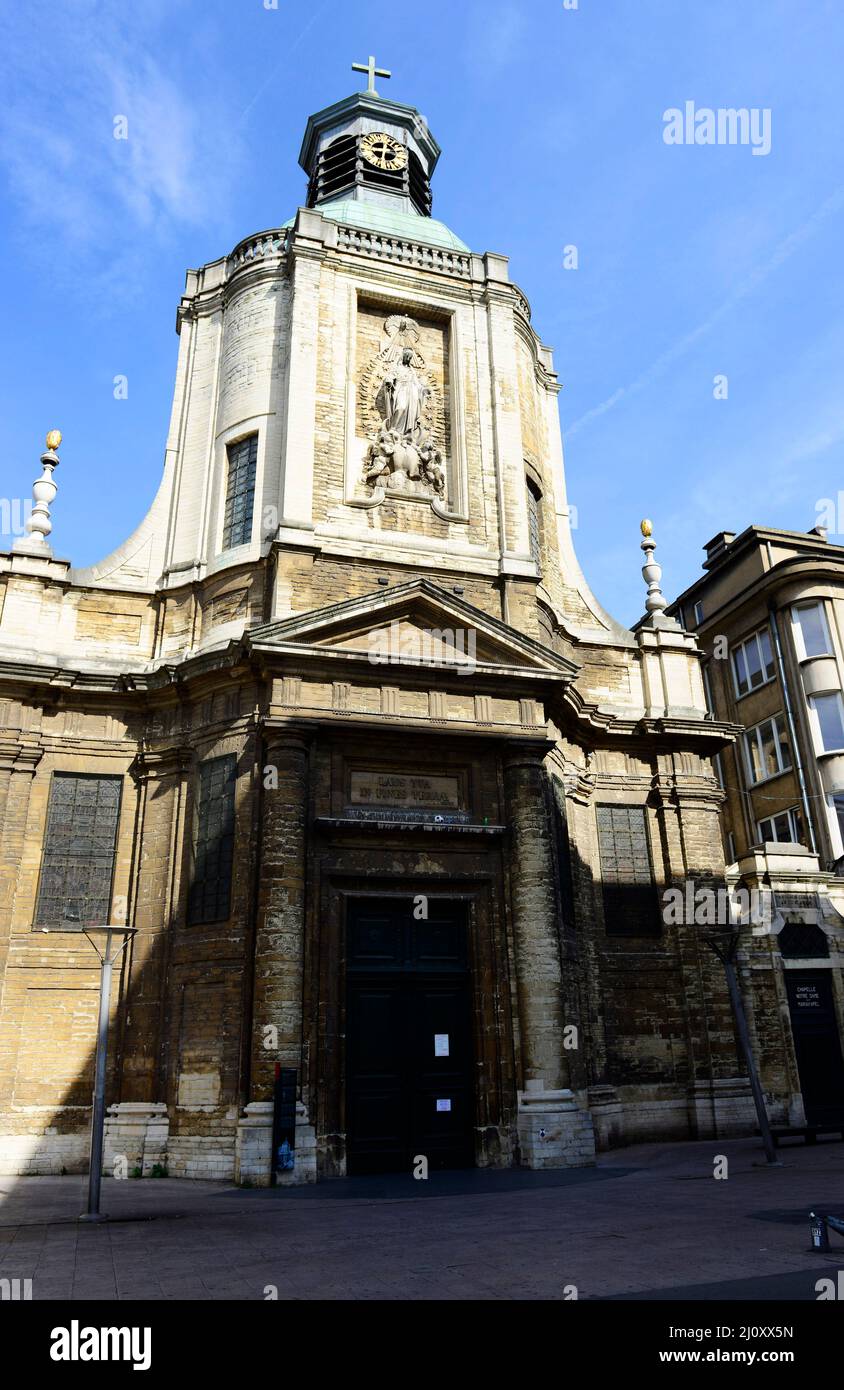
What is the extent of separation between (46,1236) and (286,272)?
18456mm

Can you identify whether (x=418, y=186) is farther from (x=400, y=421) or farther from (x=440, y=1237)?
(x=440, y=1237)

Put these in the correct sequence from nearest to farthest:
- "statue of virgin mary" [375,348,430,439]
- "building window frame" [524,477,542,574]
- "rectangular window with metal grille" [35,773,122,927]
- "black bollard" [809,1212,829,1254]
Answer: "black bollard" [809,1212,829,1254] → "rectangular window with metal grille" [35,773,122,927] → "statue of virgin mary" [375,348,430,439] → "building window frame" [524,477,542,574]

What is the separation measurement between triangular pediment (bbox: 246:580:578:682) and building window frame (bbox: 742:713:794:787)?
1417 cm

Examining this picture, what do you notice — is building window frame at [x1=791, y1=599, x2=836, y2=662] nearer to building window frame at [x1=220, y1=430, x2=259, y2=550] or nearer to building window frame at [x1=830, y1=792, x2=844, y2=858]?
building window frame at [x1=830, y1=792, x2=844, y2=858]

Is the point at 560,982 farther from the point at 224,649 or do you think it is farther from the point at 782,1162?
the point at 224,649

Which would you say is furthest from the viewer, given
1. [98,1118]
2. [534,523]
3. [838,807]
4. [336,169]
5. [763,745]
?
[763,745]

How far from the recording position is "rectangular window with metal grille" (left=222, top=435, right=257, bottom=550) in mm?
19478

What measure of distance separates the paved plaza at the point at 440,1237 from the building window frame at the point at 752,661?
1845 cm

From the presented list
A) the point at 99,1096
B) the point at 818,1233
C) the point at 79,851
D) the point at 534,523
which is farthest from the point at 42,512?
the point at 818,1233

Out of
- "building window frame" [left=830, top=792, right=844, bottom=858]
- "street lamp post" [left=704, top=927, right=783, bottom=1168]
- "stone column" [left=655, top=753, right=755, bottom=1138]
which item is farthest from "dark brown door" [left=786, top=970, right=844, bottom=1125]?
"building window frame" [left=830, top=792, right=844, bottom=858]

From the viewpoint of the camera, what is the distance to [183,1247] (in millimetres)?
8719

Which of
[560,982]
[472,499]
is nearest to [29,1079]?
[560,982]

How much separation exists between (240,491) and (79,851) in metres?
7.80

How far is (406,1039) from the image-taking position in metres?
15.6
